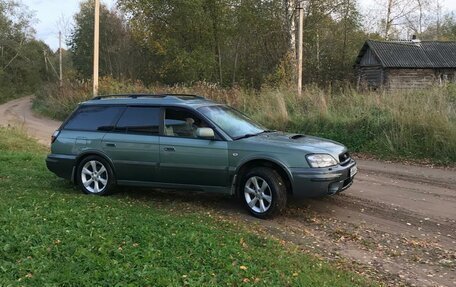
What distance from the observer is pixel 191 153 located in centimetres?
723

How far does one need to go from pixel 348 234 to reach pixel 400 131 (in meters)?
7.12

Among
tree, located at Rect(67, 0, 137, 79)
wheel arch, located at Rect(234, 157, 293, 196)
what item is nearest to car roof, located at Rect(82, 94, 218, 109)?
wheel arch, located at Rect(234, 157, 293, 196)

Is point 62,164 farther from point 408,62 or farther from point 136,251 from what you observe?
point 408,62

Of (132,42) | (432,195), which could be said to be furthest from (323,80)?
(432,195)

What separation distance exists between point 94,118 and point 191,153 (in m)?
2.12

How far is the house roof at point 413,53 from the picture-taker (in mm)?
33562

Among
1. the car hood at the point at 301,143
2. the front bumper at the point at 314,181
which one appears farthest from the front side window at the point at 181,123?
the front bumper at the point at 314,181

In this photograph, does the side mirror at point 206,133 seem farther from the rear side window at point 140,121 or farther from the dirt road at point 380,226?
the dirt road at point 380,226

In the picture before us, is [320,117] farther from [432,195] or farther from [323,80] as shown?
[323,80]

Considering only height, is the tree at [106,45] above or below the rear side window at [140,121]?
above

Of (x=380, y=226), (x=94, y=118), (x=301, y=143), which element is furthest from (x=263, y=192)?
(x=94, y=118)

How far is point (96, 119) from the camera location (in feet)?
27.1

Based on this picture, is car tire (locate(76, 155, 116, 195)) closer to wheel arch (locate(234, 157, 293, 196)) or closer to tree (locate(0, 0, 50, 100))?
wheel arch (locate(234, 157, 293, 196))

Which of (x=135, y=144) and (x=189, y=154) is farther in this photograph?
(x=135, y=144)
